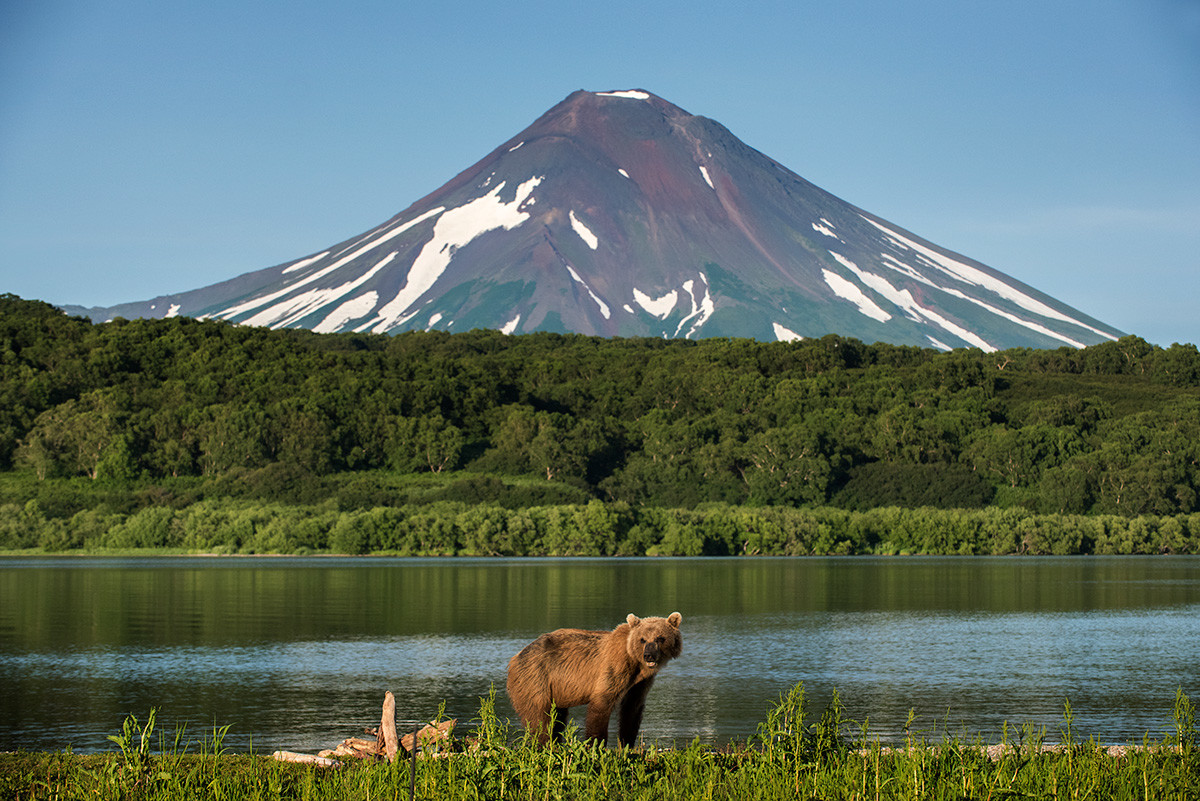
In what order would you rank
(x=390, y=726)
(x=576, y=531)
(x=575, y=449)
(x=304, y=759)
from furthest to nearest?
(x=575, y=449) < (x=576, y=531) < (x=304, y=759) < (x=390, y=726)

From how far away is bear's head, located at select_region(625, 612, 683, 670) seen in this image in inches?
496

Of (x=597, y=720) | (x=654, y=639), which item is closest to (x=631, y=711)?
(x=597, y=720)

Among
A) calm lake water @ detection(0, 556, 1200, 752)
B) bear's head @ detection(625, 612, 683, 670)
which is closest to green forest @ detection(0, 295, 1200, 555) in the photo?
calm lake water @ detection(0, 556, 1200, 752)

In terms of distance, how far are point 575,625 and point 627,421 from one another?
10133 centimetres

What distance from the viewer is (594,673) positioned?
13.2 m

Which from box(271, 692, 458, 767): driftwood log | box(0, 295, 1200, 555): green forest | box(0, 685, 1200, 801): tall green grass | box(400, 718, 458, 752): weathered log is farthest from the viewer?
box(0, 295, 1200, 555): green forest

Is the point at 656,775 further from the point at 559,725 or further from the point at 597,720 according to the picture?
the point at 559,725

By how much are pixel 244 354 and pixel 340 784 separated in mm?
134893

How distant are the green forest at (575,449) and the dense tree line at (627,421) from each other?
287 mm

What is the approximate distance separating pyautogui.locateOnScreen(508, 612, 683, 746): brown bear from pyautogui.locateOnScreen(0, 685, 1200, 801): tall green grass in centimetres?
44

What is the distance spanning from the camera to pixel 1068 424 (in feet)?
417

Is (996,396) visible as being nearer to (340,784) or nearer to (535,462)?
(535,462)

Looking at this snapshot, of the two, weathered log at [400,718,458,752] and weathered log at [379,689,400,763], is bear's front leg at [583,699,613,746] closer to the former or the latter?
weathered log at [400,718,458,752]

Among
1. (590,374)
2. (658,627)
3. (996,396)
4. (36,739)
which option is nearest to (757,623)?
(36,739)
